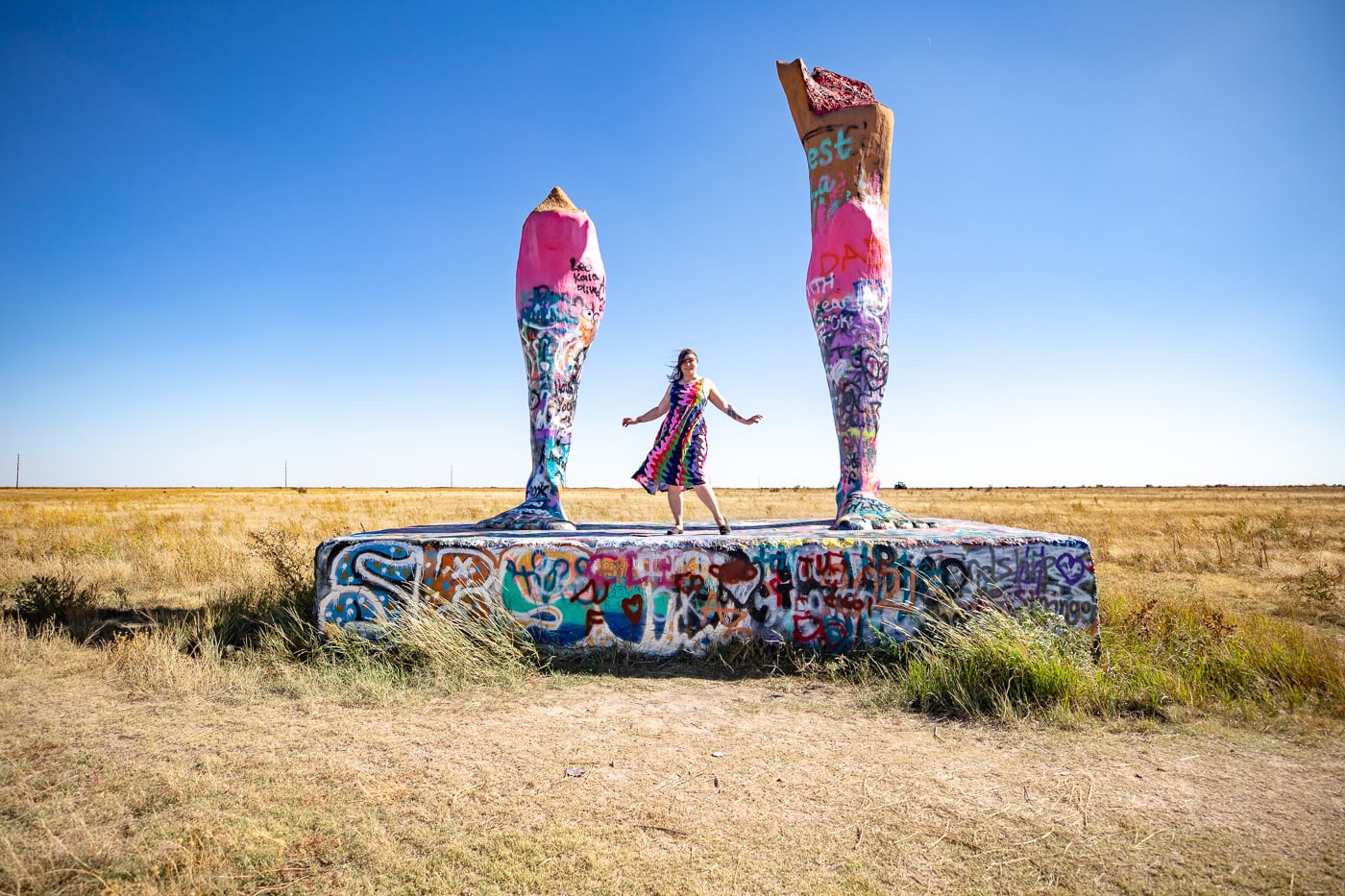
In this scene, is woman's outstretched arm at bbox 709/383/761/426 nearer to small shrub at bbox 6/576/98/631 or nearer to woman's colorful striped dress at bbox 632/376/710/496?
woman's colorful striped dress at bbox 632/376/710/496

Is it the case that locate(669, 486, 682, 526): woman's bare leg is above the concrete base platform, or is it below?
above

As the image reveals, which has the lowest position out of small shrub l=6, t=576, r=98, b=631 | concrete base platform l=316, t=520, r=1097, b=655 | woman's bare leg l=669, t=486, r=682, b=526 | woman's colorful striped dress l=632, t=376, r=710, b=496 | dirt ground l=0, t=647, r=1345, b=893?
dirt ground l=0, t=647, r=1345, b=893

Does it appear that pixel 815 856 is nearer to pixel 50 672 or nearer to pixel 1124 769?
pixel 1124 769

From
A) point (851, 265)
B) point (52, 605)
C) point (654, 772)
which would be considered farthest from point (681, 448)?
point (52, 605)

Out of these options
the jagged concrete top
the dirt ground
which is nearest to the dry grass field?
the dirt ground

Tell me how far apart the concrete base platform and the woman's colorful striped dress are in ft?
2.89

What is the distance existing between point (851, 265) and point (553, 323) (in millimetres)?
2804

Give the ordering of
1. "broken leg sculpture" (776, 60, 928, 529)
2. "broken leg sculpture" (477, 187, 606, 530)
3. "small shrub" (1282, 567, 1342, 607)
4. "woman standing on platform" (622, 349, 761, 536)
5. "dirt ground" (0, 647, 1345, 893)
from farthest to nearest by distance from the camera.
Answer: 1. "small shrub" (1282, 567, 1342, 607)
2. "broken leg sculpture" (477, 187, 606, 530)
3. "broken leg sculpture" (776, 60, 928, 529)
4. "woman standing on platform" (622, 349, 761, 536)
5. "dirt ground" (0, 647, 1345, 893)

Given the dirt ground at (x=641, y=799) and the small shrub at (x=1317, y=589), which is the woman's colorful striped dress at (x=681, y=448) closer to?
the dirt ground at (x=641, y=799)

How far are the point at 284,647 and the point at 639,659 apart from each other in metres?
2.64

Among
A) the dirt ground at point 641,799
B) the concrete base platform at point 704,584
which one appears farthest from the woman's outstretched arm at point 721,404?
the dirt ground at point 641,799

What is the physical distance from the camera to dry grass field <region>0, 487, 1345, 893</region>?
237 centimetres

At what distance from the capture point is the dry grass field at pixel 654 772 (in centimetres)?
237

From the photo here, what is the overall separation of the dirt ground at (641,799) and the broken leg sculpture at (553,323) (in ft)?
8.87
